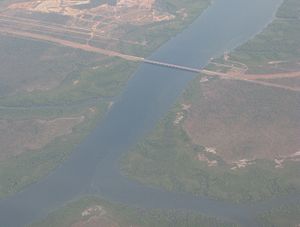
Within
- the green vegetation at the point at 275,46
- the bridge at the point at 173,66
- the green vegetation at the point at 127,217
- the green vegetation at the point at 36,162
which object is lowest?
the green vegetation at the point at 127,217

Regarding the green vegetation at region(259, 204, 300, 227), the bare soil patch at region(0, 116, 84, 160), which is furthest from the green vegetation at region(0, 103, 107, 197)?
the green vegetation at region(259, 204, 300, 227)

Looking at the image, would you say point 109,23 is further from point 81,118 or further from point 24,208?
point 24,208

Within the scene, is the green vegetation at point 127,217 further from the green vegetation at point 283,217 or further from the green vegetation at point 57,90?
the green vegetation at point 57,90

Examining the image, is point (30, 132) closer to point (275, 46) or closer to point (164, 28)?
point (164, 28)

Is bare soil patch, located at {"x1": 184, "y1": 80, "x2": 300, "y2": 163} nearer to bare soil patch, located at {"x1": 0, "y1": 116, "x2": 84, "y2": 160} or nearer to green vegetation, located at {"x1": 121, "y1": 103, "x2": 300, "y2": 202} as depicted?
A: green vegetation, located at {"x1": 121, "y1": 103, "x2": 300, "y2": 202}

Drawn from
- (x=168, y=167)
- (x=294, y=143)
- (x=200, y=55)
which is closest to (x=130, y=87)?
(x=200, y=55)

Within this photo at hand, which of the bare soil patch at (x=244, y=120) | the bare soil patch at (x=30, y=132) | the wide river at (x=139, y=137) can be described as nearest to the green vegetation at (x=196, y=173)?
the wide river at (x=139, y=137)
